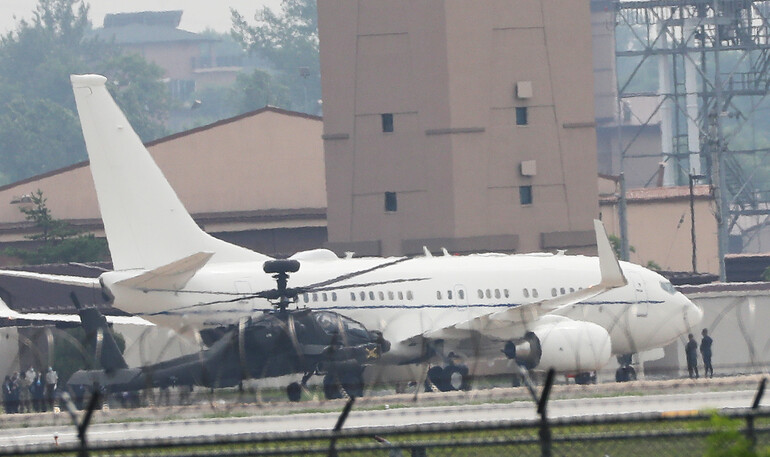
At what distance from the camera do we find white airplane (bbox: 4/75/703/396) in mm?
38375

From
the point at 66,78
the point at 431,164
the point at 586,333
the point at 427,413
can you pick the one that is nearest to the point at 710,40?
the point at 431,164

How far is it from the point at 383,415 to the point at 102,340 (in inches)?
370

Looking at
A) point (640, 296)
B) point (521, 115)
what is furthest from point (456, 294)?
point (521, 115)

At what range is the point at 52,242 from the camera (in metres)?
76.4

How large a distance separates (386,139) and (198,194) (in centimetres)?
1794

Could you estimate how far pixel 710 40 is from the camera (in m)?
Answer: 106

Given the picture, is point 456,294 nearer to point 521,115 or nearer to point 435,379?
point 435,379

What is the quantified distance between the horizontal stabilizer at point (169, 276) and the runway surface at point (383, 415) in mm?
5092

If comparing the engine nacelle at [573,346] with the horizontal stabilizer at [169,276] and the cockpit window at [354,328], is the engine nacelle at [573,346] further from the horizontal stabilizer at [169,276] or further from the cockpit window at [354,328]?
the horizontal stabilizer at [169,276]

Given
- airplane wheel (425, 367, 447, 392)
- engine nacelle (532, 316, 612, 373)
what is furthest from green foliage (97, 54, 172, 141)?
airplane wheel (425, 367, 447, 392)

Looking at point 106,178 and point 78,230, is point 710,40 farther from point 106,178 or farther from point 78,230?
point 106,178

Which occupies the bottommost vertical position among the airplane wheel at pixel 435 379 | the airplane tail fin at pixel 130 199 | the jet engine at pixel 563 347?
the airplane wheel at pixel 435 379

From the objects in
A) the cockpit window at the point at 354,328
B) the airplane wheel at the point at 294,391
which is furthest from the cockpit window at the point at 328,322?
the airplane wheel at the point at 294,391

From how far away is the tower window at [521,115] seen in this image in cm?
6662
